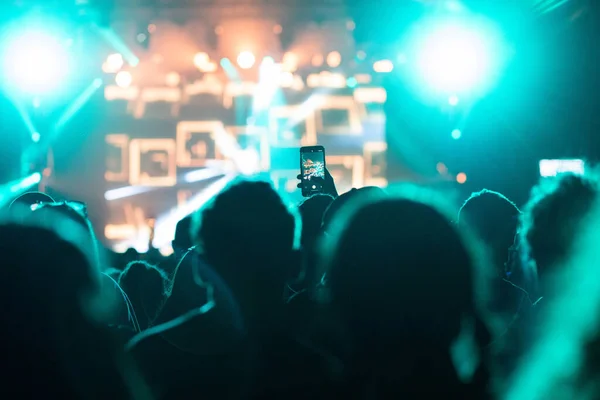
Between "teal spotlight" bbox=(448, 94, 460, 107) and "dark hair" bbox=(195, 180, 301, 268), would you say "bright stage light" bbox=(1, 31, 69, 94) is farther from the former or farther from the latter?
"dark hair" bbox=(195, 180, 301, 268)

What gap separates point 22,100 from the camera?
7969mm

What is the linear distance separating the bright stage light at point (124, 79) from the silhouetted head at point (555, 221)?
846 cm

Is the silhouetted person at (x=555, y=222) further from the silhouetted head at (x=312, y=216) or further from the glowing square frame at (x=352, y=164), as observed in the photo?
the glowing square frame at (x=352, y=164)

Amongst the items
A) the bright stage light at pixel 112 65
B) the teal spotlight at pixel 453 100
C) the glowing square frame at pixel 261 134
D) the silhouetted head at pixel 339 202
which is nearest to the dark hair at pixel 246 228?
the silhouetted head at pixel 339 202

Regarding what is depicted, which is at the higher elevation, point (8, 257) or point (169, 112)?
point (169, 112)

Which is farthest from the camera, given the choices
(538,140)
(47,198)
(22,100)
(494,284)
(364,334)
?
(22,100)

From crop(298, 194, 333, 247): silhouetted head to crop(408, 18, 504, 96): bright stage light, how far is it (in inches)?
215

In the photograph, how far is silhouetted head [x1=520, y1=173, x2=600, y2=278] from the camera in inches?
66.6

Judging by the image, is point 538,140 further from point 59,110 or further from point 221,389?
point 59,110

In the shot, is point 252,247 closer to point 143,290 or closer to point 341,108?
point 143,290

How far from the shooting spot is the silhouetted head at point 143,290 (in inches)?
85.6

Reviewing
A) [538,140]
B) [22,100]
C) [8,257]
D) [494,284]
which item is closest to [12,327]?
[8,257]

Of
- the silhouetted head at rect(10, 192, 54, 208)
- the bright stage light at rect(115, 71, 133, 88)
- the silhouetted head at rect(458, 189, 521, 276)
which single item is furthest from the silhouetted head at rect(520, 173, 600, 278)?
the bright stage light at rect(115, 71, 133, 88)

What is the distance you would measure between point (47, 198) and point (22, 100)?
238 inches
